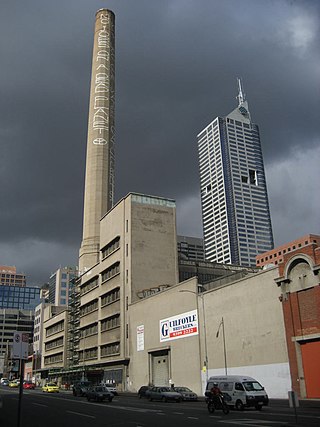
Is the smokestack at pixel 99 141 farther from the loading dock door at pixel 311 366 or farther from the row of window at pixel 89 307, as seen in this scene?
the loading dock door at pixel 311 366

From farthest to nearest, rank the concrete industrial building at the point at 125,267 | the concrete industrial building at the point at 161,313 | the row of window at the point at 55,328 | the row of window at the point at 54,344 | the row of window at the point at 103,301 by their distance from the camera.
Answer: the row of window at the point at 55,328 → the row of window at the point at 54,344 → the row of window at the point at 103,301 → the concrete industrial building at the point at 125,267 → the concrete industrial building at the point at 161,313

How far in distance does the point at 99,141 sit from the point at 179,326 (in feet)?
210

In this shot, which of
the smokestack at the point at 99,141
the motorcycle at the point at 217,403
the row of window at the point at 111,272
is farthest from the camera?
the smokestack at the point at 99,141

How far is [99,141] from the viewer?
4412 inches

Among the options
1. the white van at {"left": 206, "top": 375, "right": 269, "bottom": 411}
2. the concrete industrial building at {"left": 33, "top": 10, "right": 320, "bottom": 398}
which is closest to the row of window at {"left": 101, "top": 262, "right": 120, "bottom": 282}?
the concrete industrial building at {"left": 33, "top": 10, "right": 320, "bottom": 398}

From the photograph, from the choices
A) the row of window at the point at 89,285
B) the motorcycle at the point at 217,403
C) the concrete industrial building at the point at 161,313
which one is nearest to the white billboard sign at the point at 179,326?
the concrete industrial building at the point at 161,313

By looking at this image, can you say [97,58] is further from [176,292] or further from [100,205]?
[176,292]

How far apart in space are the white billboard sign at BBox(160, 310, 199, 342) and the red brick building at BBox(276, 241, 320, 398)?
16763 mm

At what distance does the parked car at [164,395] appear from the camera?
42469 millimetres

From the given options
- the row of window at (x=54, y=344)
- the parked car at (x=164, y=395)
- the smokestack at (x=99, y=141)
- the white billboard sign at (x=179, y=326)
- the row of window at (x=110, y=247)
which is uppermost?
the smokestack at (x=99, y=141)

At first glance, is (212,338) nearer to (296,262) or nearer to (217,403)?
(296,262)

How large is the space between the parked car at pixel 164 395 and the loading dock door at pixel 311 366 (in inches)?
462

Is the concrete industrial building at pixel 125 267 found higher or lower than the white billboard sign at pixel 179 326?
higher

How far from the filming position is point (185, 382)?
2249 inches
